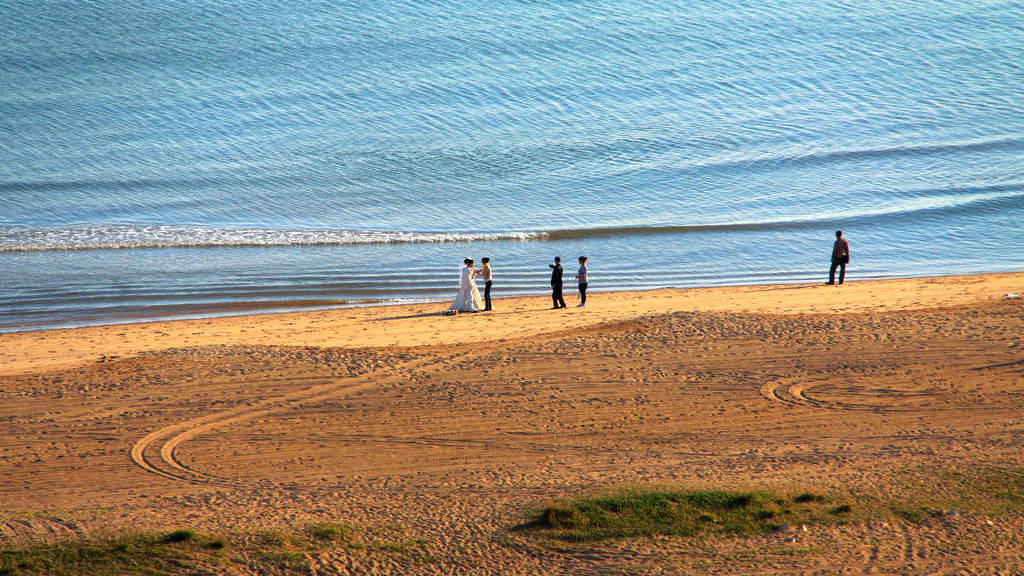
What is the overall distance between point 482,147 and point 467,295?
86.5 ft

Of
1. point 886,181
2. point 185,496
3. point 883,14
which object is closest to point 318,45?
point 886,181

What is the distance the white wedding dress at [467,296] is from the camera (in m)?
17.2

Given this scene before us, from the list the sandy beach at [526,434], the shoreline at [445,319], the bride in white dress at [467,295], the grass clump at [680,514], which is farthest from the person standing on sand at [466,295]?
the grass clump at [680,514]

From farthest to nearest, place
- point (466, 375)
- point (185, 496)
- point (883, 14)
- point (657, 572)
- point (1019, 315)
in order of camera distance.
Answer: point (883, 14) → point (1019, 315) → point (466, 375) → point (185, 496) → point (657, 572)

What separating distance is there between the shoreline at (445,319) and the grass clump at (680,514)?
717 cm

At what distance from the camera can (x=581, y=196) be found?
116 ft

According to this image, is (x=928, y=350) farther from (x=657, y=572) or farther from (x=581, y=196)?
(x=581, y=196)

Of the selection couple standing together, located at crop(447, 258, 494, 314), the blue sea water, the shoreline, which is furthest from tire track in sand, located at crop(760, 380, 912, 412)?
the blue sea water

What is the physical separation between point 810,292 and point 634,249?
815 cm

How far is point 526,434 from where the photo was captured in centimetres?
953

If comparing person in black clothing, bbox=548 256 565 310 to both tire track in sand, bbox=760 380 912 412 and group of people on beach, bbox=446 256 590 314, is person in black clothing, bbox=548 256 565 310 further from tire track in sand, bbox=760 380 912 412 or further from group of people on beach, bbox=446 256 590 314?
tire track in sand, bbox=760 380 912 412

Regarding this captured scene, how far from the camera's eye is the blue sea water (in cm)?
2361

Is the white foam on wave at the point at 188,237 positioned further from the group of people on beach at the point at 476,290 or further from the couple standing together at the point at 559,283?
the couple standing together at the point at 559,283

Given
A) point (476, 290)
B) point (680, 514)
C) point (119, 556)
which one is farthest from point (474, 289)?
point (119, 556)
